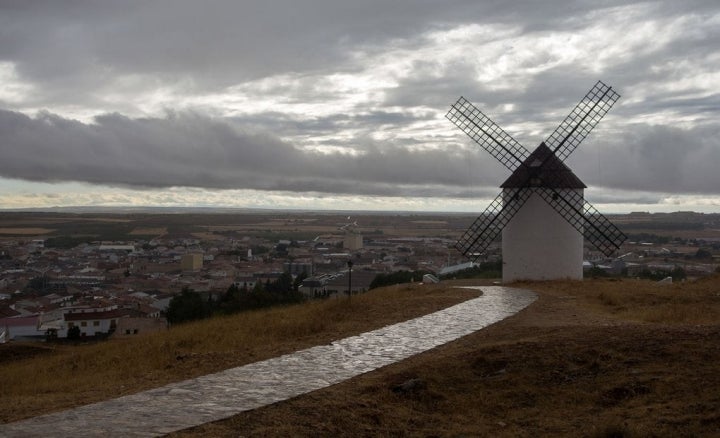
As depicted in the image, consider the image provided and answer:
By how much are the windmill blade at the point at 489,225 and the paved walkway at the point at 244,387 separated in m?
9.90

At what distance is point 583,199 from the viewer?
2338 cm

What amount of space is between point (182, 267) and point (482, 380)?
67.5 m

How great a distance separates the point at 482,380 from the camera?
916 cm

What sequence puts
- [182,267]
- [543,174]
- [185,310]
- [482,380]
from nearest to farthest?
[482,380], [543,174], [185,310], [182,267]

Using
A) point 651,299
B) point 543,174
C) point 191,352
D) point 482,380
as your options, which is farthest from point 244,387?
point 543,174

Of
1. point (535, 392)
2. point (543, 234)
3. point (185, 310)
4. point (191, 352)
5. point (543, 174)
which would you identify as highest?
point (543, 174)

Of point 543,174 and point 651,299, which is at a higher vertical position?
point 543,174

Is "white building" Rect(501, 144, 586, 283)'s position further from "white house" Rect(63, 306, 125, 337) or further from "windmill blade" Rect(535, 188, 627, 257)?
"white house" Rect(63, 306, 125, 337)

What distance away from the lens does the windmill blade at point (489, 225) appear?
914 inches

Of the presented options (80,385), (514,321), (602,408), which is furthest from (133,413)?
(514,321)

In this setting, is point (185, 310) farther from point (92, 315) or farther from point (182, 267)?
point (182, 267)

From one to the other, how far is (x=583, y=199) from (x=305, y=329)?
13413 millimetres

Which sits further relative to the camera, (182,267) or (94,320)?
(182,267)

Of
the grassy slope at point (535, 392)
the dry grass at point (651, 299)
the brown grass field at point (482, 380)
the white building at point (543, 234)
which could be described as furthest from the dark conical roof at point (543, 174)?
the grassy slope at point (535, 392)
